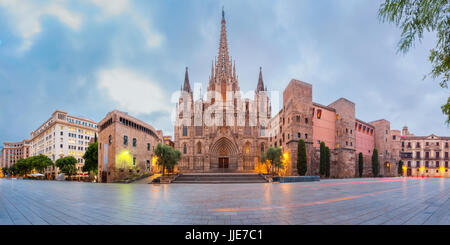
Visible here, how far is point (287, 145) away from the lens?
120ft

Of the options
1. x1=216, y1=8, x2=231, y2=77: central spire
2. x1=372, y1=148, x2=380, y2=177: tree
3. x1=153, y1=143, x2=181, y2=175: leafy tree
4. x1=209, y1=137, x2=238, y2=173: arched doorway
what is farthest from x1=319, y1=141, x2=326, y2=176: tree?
x1=216, y1=8, x2=231, y2=77: central spire

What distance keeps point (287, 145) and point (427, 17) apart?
3251cm

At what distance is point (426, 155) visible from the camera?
6175 cm

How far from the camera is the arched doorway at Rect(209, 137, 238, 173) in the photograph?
44594mm

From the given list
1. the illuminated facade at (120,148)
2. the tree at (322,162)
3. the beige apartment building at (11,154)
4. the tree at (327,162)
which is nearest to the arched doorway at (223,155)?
the illuminated facade at (120,148)

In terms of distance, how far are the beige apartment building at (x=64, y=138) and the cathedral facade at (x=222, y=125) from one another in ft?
162

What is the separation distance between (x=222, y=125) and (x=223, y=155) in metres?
7.05

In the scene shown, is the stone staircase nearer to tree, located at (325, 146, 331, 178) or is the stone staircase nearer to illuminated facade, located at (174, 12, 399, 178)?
illuminated facade, located at (174, 12, 399, 178)

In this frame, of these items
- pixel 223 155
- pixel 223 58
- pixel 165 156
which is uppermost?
pixel 223 58

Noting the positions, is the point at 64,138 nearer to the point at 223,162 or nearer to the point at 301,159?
the point at 223,162

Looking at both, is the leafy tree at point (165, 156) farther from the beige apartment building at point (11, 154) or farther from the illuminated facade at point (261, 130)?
the beige apartment building at point (11, 154)

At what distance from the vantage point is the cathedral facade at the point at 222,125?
149 ft

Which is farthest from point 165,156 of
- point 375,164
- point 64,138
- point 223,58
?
point 64,138
